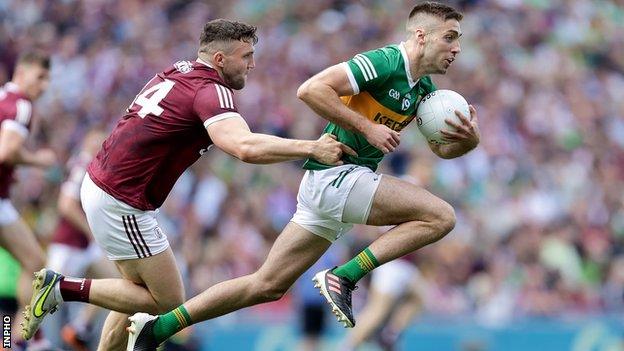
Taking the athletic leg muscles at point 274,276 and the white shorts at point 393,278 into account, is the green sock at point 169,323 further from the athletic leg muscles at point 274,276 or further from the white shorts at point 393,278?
the white shorts at point 393,278

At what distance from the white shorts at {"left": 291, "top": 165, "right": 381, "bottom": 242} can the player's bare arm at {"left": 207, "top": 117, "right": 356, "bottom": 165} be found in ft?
2.38

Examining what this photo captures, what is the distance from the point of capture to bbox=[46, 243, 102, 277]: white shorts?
13.1 m

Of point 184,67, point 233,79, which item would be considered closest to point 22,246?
point 184,67

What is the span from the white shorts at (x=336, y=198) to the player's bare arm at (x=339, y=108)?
443 millimetres

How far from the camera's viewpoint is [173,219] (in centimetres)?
1578

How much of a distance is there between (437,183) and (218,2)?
4.76m

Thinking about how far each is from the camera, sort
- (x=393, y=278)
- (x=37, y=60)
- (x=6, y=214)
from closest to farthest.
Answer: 1. (x=6, y=214)
2. (x=37, y=60)
3. (x=393, y=278)

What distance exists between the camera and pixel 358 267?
29.8 ft

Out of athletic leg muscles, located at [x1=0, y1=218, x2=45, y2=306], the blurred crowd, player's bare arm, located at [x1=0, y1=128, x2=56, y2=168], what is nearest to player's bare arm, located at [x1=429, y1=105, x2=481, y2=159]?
player's bare arm, located at [x1=0, y1=128, x2=56, y2=168]

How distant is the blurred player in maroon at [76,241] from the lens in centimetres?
1291

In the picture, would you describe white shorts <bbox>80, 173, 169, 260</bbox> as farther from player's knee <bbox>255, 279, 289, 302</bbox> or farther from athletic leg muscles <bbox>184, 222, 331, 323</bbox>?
player's knee <bbox>255, 279, 289, 302</bbox>

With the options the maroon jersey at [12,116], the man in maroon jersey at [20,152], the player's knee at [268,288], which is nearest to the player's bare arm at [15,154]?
the man in maroon jersey at [20,152]

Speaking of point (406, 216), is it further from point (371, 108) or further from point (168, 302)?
point (168, 302)

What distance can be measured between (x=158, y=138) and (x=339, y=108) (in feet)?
4.16
